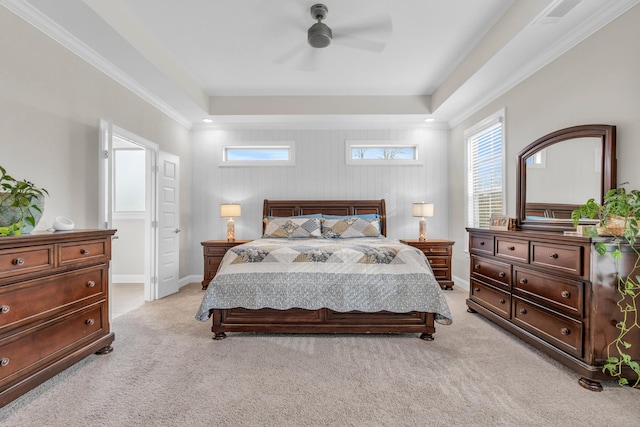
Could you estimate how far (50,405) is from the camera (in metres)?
1.80

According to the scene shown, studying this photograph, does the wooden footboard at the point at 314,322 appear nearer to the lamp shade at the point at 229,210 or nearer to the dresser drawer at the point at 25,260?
the dresser drawer at the point at 25,260

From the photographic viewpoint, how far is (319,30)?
2828 millimetres

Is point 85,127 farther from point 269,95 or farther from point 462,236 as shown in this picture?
point 462,236

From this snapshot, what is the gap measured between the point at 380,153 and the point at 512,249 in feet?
9.93

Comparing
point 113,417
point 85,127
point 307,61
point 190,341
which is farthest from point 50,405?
point 307,61

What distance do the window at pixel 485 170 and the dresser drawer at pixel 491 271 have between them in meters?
0.88

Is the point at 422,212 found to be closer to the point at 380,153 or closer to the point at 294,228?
the point at 380,153

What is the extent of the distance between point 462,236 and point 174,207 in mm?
4580

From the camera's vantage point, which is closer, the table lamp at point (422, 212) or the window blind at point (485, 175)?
the window blind at point (485, 175)

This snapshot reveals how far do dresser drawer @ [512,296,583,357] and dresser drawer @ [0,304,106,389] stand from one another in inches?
141

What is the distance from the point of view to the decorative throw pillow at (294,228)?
4.39 meters

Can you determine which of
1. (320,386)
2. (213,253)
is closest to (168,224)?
(213,253)

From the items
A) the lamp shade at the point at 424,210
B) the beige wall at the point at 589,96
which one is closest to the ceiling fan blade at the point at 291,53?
the beige wall at the point at 589,96

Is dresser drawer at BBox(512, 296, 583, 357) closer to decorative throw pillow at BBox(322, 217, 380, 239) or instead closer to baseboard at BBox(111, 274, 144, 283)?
decorative throw pillow at BBox(322, 217, 380, 239)
